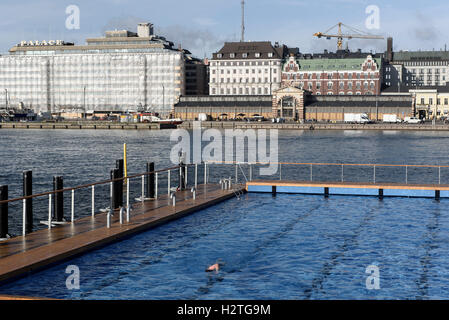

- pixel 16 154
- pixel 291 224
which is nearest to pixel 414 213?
pixel 291 224

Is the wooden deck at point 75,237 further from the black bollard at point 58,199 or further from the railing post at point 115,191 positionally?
the black bollard at point 58,199

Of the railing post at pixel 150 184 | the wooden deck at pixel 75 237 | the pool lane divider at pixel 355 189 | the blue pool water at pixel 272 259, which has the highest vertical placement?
the railing post at pixel 150 184

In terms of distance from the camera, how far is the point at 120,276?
1902 cm

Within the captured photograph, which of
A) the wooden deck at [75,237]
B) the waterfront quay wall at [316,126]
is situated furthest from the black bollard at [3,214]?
the waterfront quay wall at [316,126]

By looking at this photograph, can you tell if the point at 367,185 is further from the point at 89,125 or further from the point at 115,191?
the point at 89,125

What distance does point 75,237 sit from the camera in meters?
22.4

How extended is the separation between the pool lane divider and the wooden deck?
6.80m

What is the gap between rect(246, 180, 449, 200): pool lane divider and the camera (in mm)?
36031

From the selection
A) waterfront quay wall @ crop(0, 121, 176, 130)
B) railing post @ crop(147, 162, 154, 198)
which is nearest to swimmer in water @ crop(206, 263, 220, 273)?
railing post @ crop(147, 162, 154, 198)

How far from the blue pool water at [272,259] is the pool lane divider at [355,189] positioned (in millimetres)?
4428

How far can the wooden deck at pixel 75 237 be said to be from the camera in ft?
61.3

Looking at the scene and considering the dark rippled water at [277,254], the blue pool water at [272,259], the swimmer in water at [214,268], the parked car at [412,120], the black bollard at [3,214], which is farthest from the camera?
the parked car at [412,120]
